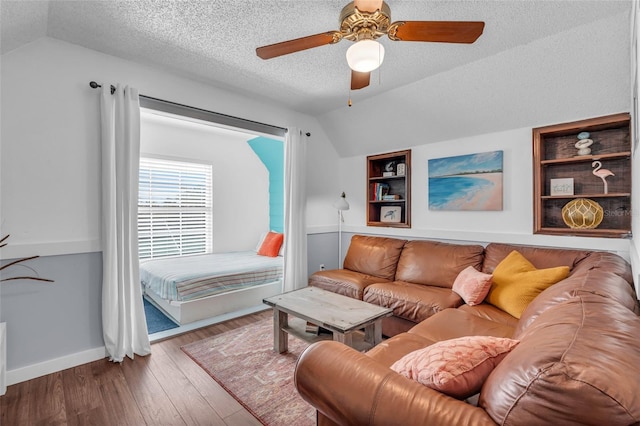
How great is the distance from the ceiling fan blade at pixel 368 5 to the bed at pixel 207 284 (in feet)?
9.67

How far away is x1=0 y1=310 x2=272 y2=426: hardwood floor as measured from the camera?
1.77 m

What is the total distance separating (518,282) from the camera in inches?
88.4

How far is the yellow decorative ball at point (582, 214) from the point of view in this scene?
253cm

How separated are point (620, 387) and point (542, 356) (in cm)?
15

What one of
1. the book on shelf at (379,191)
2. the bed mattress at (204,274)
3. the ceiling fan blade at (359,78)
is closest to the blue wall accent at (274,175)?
the bed mattress at (204,274)

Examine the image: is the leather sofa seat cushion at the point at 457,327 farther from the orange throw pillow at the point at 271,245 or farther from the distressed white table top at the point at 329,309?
the orange throw pillow at the point at 271,245

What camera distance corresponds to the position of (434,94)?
3.06 metres

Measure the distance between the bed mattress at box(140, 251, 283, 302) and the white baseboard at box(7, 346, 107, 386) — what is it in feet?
2.77

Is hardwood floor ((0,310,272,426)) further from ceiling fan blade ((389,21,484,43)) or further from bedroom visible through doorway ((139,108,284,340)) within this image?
ceiling fan blade ((389,21,484,43))

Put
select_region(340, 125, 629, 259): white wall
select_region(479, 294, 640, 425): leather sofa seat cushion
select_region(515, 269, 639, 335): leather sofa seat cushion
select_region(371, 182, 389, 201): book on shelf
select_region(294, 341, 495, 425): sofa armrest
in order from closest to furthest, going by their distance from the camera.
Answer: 1. select_region(479, 294, 640, 425): leather sofa seat cushion
2. select_region(294, 341, 495, 425): sofa armrest
3. select_region(515, 269, 639, 335): leather sofa seat cushion
4. select_region(340, 125, 629, 259): white wall
5. select_region(371, 182, 389, 201): book on shelf

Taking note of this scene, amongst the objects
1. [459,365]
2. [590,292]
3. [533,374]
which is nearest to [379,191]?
[590,292]

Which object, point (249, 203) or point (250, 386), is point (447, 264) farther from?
point (249, 203)

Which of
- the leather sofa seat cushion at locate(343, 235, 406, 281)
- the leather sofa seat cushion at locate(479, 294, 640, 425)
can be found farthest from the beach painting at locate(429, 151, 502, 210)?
the leather sofa seat cushion at locate(479, 294, 640, 425)

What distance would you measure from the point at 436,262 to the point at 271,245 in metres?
2.47
